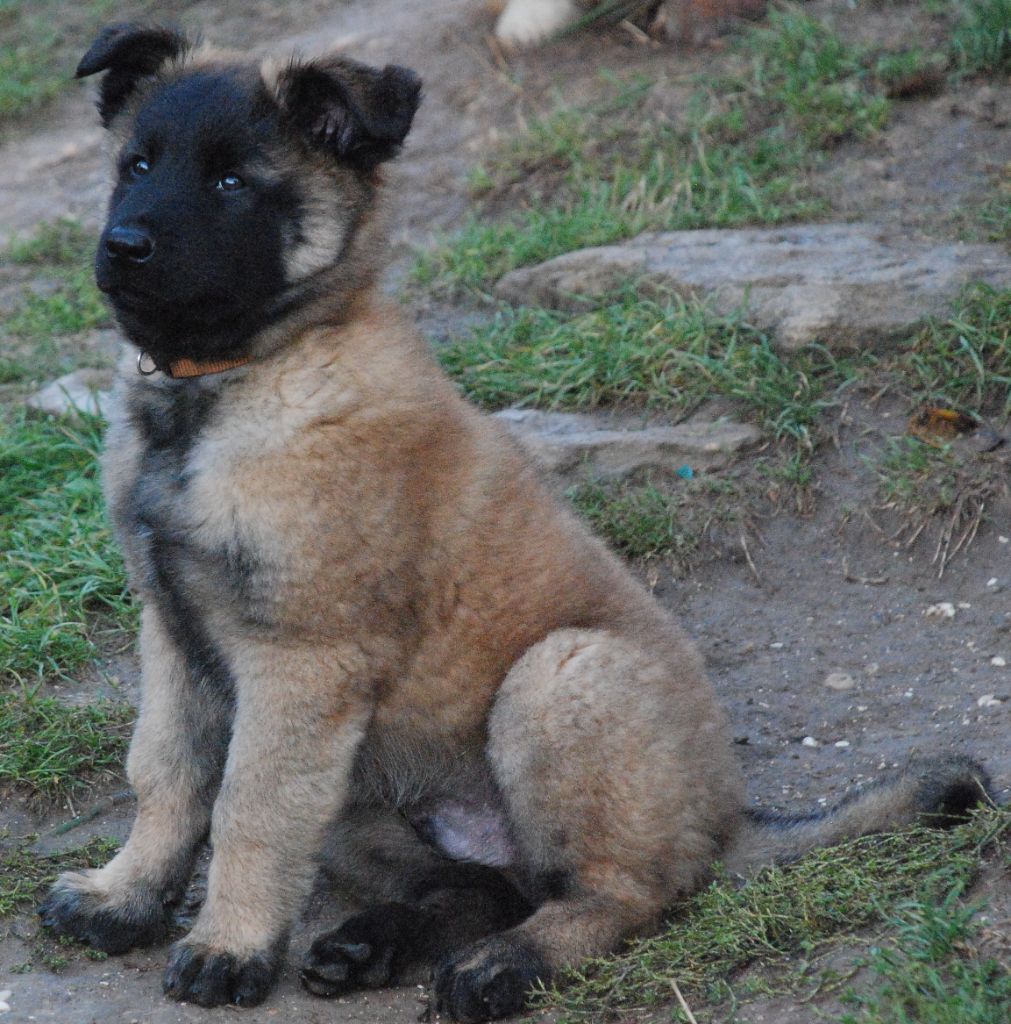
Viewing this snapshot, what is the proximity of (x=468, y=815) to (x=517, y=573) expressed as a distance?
0.67 meters

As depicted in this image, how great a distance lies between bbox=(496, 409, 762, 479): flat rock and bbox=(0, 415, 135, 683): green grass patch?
1.67 metres

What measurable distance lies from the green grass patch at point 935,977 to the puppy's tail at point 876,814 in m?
0.53

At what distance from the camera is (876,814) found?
12.3 feet

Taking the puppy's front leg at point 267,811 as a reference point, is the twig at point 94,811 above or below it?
below

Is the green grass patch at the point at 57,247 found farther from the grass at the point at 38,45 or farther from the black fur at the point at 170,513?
the black fur at the point at 170,513

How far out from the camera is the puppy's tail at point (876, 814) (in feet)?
12.1

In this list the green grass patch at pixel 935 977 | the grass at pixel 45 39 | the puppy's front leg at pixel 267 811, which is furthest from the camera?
the grass at pixel 45 39

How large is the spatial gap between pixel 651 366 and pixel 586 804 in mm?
2757

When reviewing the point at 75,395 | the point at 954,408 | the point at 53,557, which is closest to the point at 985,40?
the point at 954,408

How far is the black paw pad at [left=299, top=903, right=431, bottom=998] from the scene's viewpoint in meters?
3.56

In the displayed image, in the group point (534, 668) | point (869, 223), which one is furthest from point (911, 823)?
point (869, 223)

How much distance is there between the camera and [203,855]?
4.27 meters

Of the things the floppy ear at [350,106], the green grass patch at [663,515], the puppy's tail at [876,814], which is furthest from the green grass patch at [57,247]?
the puppy's tail at [876,814]

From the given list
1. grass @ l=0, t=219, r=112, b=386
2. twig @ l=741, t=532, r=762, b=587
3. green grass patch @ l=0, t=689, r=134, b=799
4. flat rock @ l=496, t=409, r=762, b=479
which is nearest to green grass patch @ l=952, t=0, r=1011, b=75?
flat rock @ l=496, t=409, r=762, b=479
